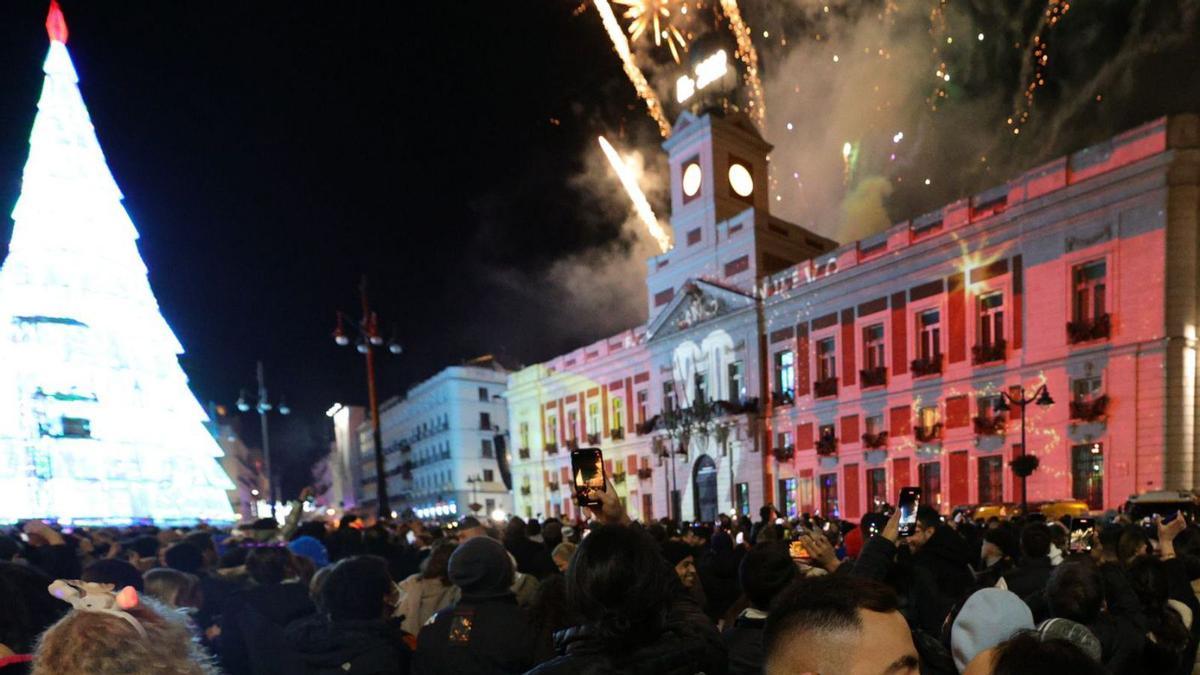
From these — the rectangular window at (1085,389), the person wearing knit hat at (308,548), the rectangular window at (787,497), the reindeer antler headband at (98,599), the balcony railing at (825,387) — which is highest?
the balcony railing at (825,387)

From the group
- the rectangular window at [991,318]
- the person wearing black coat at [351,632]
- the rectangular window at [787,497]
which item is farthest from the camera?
the rectangular window at [787,497]

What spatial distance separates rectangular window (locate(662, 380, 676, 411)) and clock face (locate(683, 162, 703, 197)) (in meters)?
10.1

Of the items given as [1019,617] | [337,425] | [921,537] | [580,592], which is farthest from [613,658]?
[337,425]

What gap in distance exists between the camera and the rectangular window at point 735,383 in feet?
108

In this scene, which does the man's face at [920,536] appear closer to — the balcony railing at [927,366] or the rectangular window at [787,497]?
the balcony railing at [927,366]

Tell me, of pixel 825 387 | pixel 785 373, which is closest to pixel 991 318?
pixel 825 387

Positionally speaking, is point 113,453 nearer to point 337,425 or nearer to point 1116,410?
point 1116,410

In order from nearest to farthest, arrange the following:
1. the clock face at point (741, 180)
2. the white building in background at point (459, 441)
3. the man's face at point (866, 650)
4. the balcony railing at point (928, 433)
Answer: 1. the man's face at point (866, 650)
2. the balcony railing at point (928, 433)
3. the clock face at point (741, 180)
4. the white building in background at point (459, 441)

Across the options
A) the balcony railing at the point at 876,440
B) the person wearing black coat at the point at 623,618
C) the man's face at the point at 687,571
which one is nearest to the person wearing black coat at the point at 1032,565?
the man's face at the point at 687,571

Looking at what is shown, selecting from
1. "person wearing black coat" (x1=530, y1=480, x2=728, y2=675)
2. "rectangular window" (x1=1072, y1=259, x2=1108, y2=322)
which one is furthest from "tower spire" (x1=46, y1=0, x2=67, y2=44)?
"rectangular window" (x1=1072, y1=259, x2=1108, y2=322)

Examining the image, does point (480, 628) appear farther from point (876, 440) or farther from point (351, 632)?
point (876, 440)

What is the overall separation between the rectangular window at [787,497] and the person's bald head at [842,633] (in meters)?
29.5

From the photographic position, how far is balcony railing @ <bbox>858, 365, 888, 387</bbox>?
86.2 feet

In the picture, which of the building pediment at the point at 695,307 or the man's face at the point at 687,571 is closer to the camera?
the man's face at the point at 687,571
